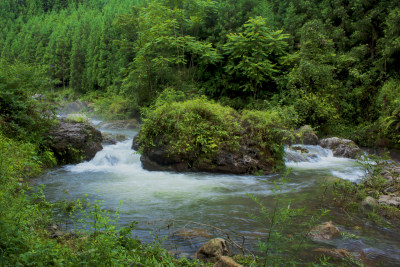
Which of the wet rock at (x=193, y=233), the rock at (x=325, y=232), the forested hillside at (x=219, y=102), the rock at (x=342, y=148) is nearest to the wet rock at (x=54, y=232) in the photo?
the forested hillside at (x=219, y=102)

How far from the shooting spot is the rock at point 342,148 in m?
12.3

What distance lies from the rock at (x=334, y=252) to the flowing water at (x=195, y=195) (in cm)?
21

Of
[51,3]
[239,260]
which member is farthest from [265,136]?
[51,3]

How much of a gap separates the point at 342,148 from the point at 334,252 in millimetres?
9446

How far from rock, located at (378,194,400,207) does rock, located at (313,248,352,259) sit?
2.67m

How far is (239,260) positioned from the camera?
3.88m

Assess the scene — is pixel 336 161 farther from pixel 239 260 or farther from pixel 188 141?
pixel 239 260

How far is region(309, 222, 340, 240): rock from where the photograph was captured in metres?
4.77

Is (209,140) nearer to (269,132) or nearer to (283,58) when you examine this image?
(269,132)

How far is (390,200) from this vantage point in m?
6.30

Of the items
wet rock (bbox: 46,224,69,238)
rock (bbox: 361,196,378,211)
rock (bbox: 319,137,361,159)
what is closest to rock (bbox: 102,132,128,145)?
wet rock (bbox: 46,224,69,238)

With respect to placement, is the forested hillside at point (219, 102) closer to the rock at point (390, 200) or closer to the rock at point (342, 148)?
the rock at point (390, 200)

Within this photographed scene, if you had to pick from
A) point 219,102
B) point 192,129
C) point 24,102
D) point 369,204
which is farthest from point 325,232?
point 219,102

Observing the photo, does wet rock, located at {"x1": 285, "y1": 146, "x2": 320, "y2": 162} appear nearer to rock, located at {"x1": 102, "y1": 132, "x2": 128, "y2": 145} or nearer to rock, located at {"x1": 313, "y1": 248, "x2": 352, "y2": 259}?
rock, located at {"x1": 313, "y1": 248, "x2": 352, "y2": 259}
